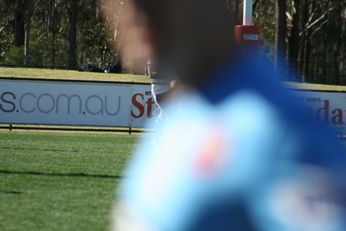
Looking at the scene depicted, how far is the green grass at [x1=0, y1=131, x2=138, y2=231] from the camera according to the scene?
22.3ft

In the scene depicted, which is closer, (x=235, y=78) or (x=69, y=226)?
(x=235, y=78)

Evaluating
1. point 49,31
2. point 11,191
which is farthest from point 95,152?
point 49,31

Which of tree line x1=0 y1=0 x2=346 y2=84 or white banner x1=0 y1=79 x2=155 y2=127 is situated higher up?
tree line x1=0 y1=0 x2=346 y2=84

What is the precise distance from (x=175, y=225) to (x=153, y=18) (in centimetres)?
35

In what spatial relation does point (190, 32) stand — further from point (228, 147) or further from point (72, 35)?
point (72, 35)

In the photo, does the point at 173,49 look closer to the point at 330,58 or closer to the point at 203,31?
the point at 203,31

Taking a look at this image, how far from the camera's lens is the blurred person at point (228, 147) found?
1.30 meters

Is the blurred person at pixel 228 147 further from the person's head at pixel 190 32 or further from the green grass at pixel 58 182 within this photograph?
the green grass at pixel 58 182

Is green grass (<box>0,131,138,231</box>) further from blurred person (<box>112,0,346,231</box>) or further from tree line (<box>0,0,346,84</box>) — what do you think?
tree line (<box>0,0,346,84</box>)

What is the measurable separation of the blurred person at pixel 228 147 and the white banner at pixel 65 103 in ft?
55.8

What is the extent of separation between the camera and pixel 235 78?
138 cm

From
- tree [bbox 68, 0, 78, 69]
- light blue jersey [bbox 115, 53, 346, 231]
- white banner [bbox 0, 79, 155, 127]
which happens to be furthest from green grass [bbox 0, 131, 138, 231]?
tree [bbox 68, 0, 78, 69]

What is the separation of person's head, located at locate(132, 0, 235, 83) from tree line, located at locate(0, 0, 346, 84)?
118 feet

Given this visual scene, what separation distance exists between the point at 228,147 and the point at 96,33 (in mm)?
60733
